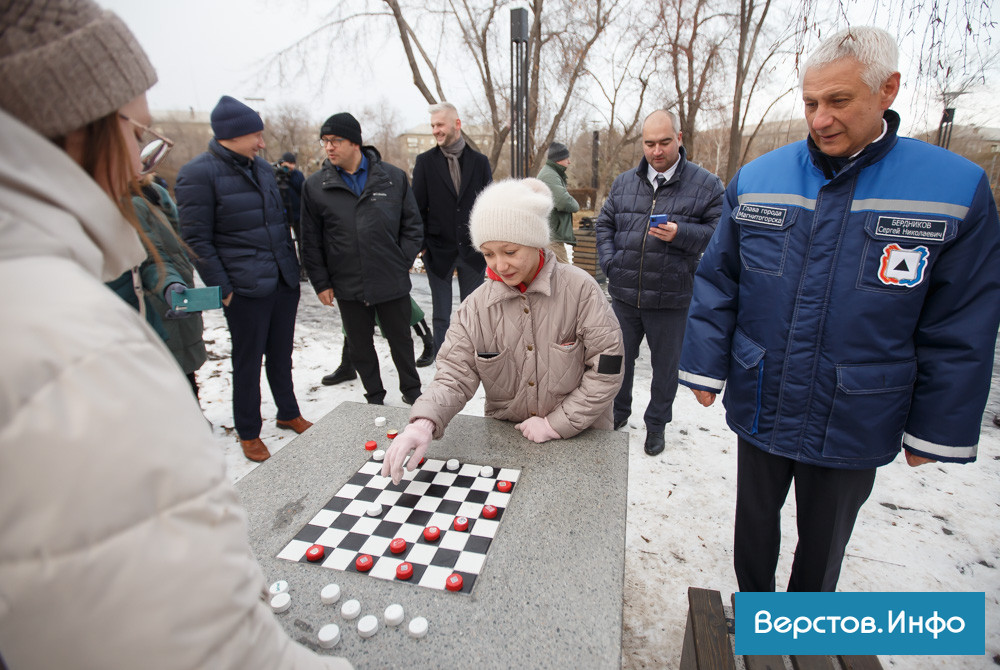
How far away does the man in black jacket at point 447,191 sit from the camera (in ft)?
12.5

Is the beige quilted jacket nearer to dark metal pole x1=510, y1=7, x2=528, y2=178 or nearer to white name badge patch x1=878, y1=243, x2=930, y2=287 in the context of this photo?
white name badge patch x1=878, y1=243, x2=930, y2=287

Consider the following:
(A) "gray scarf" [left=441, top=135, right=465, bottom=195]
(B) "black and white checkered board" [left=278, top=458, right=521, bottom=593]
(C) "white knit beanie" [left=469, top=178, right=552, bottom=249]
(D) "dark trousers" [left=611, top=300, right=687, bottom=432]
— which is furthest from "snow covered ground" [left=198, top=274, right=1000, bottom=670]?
(A) "gray scarf" [left=441, top=135, right=465, bottom=195]

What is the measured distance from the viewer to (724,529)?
2465 mm

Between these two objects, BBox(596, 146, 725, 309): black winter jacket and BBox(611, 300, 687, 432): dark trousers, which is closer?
BBox(596, 146, 725, 309): black winter jacket

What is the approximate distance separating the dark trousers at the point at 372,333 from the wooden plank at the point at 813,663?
2654mm

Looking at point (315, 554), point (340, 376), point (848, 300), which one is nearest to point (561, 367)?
point (848, 300)

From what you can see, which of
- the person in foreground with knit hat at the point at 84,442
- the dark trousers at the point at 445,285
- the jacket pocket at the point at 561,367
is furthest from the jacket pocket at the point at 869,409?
the dark trousers at the point at 445,285

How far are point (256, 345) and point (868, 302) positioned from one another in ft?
9.50

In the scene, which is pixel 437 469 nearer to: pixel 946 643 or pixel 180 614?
pixel 180 614

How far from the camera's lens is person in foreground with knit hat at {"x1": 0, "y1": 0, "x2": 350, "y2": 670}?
466 mm

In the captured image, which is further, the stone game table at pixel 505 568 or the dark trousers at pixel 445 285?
the dark trousers at pixel 445 285

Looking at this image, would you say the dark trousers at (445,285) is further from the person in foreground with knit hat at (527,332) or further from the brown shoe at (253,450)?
the person in foreground with knit hat at (527,332)

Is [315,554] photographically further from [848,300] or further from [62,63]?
[848,300]

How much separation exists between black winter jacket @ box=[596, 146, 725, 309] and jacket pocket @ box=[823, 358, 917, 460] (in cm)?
140
